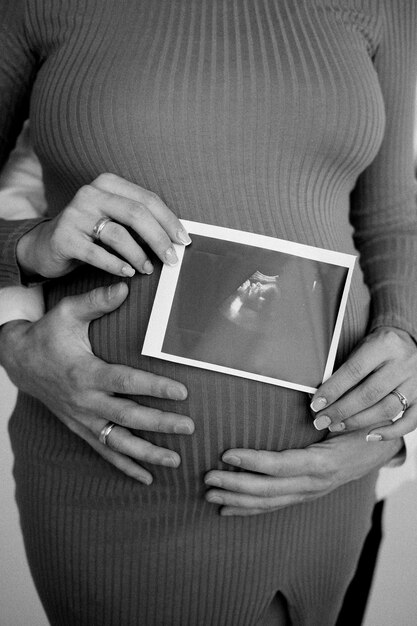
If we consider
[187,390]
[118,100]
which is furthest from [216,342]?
[118,100]

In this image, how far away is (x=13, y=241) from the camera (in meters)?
0.79

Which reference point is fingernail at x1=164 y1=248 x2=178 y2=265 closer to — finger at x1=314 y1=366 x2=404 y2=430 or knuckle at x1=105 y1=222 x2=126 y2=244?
knuckle at x1=105 y1=222 x2=126 y2=244

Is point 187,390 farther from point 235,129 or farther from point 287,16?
point 287,16

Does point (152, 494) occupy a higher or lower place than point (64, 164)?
lower

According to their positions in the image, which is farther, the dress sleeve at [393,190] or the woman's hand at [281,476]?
the dress sleeve at [393,190]

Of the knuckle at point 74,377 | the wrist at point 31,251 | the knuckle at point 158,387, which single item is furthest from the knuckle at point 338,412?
the wrist at point 31,251

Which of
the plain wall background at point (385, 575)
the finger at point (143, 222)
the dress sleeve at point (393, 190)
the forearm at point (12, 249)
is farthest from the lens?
the plain wall background at point (385, 575)

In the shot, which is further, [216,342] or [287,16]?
[287,16]

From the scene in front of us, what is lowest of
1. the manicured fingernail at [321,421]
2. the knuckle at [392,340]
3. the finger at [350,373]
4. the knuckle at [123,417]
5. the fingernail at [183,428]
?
the knuckle at [123,417]

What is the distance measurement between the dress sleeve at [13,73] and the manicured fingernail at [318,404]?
0.42 m

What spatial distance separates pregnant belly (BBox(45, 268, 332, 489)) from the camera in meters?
0.72

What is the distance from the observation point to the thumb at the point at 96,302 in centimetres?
72

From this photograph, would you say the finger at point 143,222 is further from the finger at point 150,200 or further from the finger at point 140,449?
the finger at point 140,449

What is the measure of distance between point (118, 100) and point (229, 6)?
215 mm
